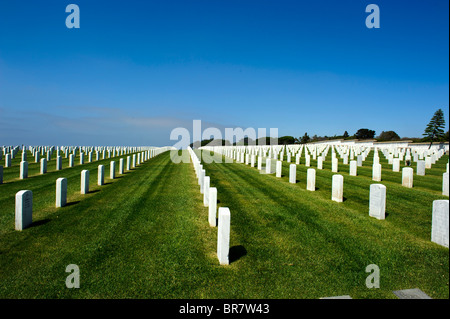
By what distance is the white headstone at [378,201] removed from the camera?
6773 millimetres

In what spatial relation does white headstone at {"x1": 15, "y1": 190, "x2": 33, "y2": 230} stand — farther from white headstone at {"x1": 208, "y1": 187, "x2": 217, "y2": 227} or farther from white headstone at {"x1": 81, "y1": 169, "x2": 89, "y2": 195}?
white headstone at {"x1": 208, "y1": 187, "x2": 217, "y2": 227}

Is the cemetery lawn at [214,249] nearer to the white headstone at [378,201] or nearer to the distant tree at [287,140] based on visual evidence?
the white headstone at [378,201]

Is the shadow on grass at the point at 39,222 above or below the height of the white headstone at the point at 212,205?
below

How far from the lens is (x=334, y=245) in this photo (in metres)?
5.29

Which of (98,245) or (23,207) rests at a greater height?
(23,207)

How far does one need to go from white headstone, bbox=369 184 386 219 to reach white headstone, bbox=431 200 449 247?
1429mm

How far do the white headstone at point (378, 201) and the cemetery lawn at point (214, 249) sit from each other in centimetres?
24

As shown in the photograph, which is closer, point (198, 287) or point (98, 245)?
point (198, 287)

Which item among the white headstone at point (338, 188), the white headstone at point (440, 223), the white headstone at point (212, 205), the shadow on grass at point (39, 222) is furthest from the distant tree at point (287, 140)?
the shadow on grass at point (39, 222)

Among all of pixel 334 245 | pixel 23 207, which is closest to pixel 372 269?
pixel 334 245

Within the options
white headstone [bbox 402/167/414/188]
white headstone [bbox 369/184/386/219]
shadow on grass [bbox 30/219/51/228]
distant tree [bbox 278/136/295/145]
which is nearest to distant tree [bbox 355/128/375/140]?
distant tree [bbox 278/136/295/145]

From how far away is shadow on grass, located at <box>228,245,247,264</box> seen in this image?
15.7 feet
